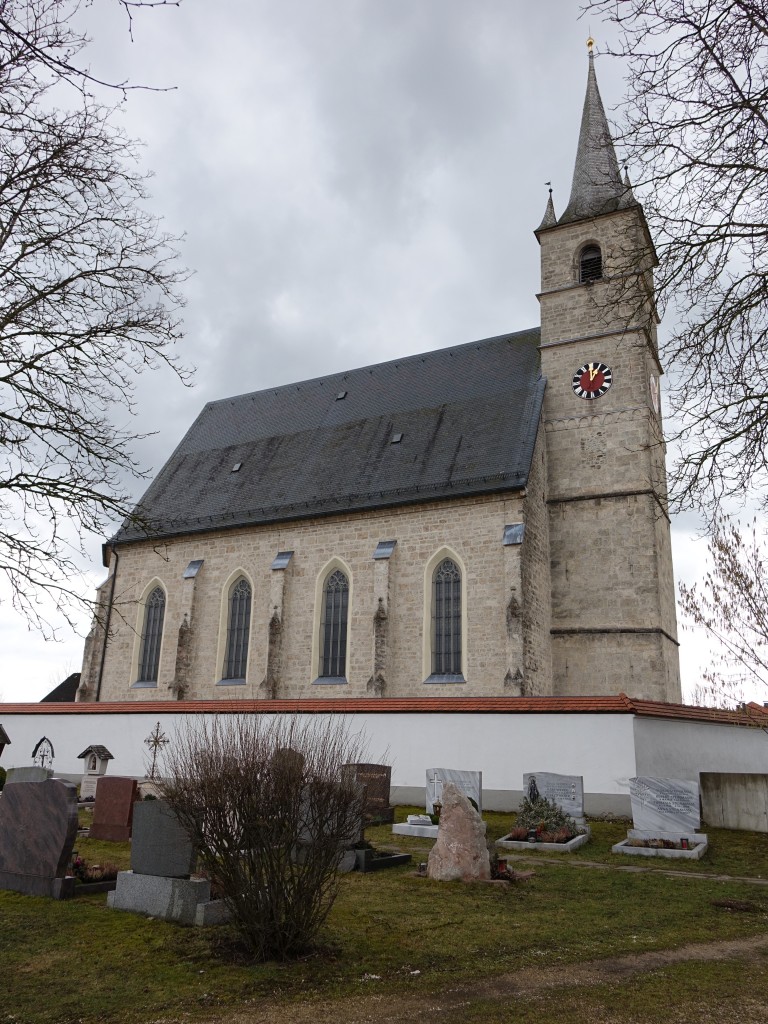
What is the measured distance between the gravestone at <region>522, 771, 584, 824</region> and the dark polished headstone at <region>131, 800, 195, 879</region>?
6564mm

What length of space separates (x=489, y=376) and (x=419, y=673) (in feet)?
30.6

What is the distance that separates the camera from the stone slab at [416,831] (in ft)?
38.3

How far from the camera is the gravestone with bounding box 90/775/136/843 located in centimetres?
1088

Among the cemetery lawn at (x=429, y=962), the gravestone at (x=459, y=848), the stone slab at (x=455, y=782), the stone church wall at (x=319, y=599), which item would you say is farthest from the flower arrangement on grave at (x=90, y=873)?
the stone church wall at (x=319, y=599)

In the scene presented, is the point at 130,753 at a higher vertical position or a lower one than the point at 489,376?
lower

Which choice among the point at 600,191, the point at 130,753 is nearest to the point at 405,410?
the point at 600,191

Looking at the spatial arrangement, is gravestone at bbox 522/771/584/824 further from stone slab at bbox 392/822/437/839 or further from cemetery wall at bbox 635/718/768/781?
cemetery wall at bbox 635/718/768/781

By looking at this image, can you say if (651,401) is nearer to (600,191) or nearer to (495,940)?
(600,191)

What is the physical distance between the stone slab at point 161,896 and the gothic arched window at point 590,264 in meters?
20.2

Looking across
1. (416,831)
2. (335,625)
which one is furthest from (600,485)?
(416,831)

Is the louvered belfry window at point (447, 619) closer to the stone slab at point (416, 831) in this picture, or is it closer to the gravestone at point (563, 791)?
the gravestone at point (563, 791)

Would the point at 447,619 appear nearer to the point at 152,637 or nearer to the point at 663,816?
the point at 663,816

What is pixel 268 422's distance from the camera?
28.0m

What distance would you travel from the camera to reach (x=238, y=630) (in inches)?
899
